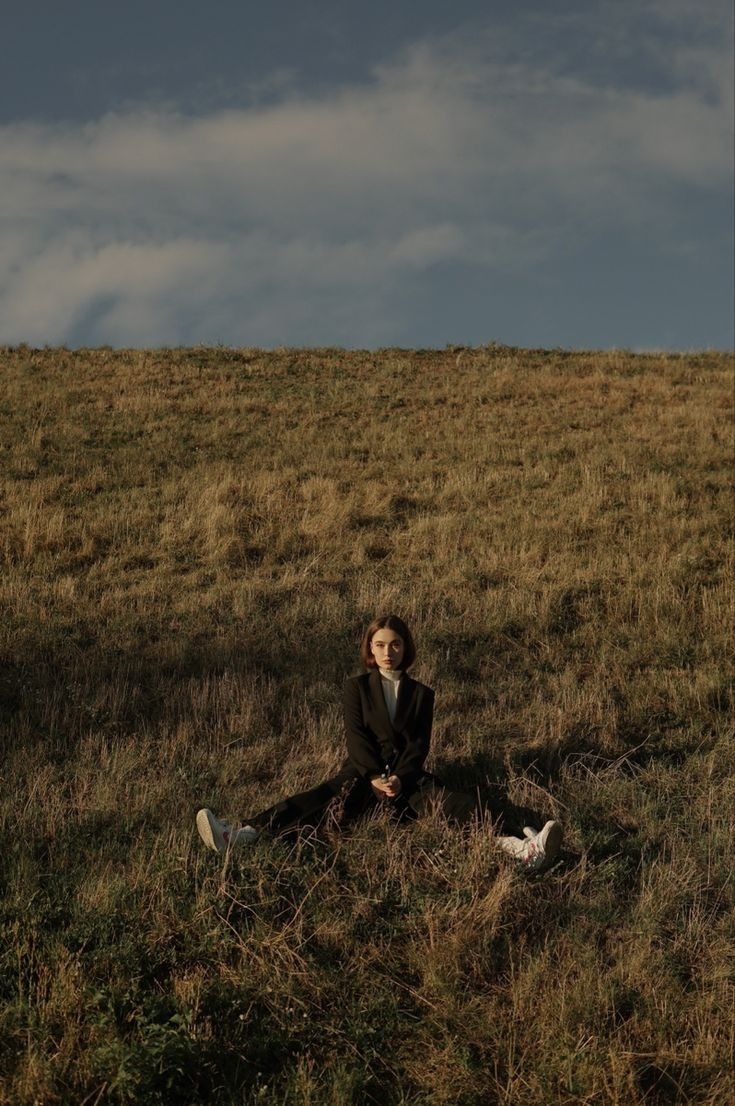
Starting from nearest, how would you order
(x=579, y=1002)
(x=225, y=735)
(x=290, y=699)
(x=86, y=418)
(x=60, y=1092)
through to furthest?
(x=60, y=1092)
(x=579, y=1002)
(x=225, y=735)
(x=290, y=699)
(x=86, y=418)

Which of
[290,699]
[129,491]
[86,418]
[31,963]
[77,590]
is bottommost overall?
[31,963]

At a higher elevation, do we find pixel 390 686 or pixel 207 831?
pixel 390 686

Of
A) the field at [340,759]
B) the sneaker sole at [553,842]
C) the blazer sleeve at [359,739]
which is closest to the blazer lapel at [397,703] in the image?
the blazer sleeve at [359,739]

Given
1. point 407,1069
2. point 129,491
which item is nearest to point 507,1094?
point 407,1069

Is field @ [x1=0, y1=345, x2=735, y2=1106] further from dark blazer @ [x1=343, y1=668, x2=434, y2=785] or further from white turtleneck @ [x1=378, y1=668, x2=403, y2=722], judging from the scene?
white turtleneck @ [x1=378, y1=668, x2=403, y2=722]

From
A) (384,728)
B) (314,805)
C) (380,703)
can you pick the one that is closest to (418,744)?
(384,728)

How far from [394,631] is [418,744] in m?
0.68

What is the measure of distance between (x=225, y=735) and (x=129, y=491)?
8297mm

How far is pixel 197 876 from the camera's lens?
14.1 feet

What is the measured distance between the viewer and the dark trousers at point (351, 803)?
4895 millimetres

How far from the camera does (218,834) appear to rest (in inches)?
178

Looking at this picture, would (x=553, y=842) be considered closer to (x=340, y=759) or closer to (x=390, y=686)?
(x=390, y=686)

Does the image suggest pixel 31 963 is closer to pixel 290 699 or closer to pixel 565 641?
pixel 290 699

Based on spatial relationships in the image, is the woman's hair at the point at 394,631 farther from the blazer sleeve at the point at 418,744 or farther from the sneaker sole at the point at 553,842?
the sneaker sole at the point at 553,842
